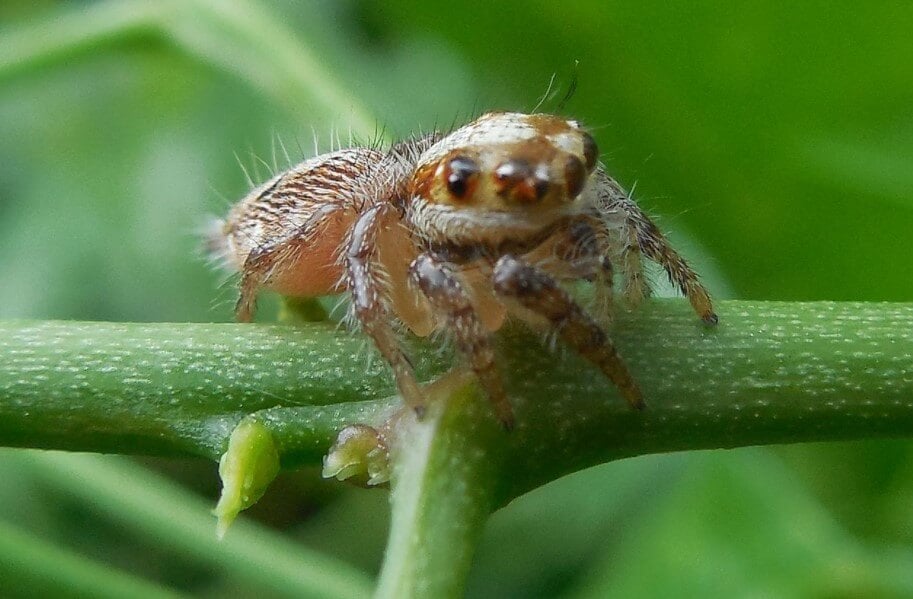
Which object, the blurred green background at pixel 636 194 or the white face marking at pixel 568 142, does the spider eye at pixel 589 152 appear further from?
the blurred green background at pixel 636 194

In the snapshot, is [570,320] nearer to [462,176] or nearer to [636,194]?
[462,176]

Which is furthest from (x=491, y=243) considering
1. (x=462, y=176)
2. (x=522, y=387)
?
(x=522, y=387)

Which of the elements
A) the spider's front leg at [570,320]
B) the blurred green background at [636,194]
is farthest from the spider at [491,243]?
the blurred green background at [636,194]

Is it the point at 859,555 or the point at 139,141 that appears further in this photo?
the point at 139,141

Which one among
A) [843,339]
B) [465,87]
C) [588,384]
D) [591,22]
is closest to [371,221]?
[588,384]

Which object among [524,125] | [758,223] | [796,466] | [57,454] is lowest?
[57,454]

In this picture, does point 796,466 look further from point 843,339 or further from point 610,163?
point 843,339
